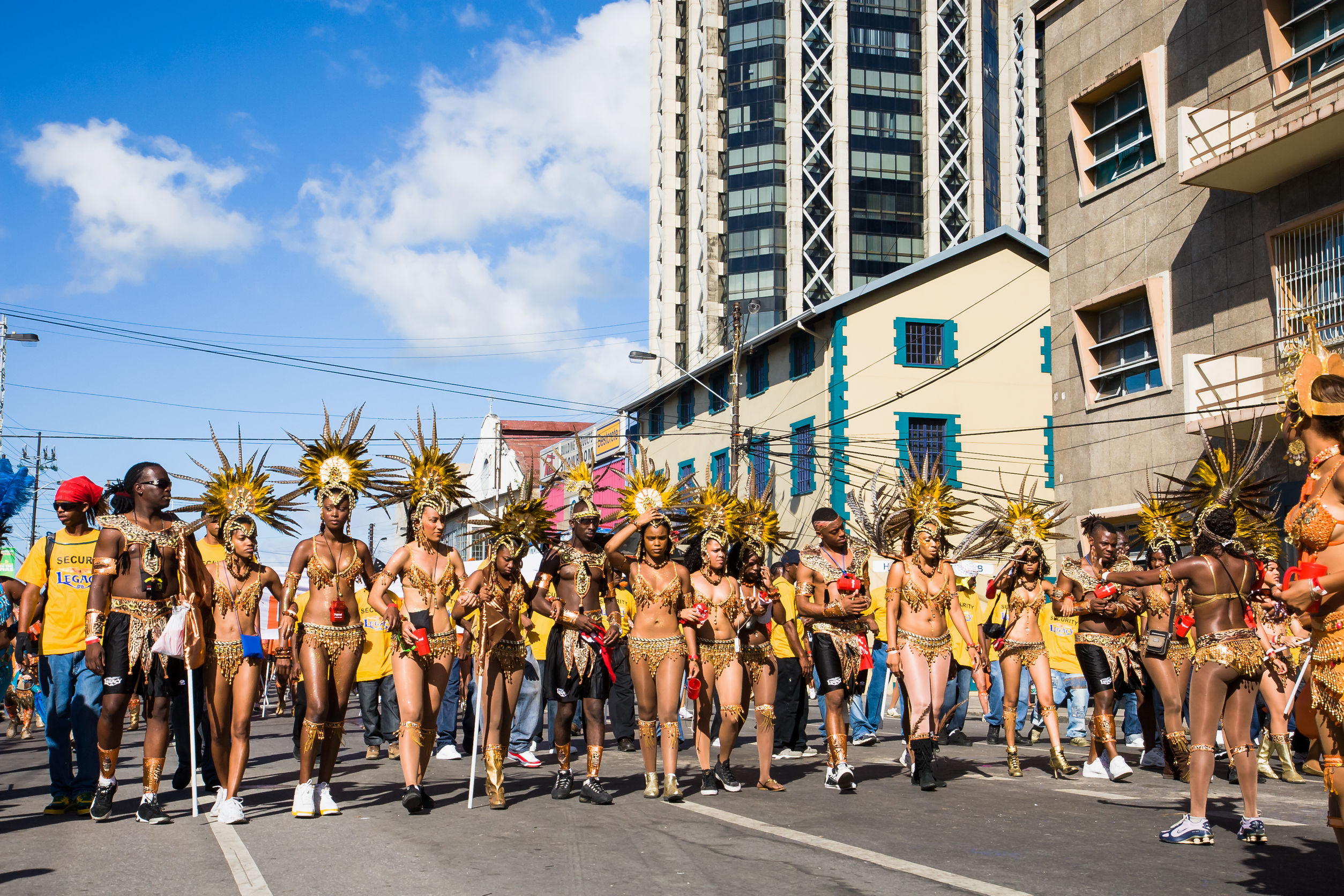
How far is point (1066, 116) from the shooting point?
74.2 feet

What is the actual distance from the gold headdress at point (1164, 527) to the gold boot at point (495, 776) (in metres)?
6.08

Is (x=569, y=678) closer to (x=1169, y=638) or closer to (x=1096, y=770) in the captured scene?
(x=1169, y=638)

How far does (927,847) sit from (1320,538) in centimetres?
295

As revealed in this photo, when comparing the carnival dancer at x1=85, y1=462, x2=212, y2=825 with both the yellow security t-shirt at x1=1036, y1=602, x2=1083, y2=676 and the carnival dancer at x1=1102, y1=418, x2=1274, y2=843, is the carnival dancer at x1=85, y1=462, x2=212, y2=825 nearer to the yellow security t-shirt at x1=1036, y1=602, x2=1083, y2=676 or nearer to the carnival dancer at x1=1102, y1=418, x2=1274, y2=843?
the carnival dancer at x1=1102, y1=418, x2=1274, y2=843

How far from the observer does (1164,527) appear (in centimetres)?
1122

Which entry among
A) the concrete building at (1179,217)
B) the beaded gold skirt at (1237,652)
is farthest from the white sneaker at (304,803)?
the concrete building at (1179,217)

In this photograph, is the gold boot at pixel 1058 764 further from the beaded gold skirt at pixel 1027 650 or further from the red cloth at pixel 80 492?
the red cloth at pixel 80 492

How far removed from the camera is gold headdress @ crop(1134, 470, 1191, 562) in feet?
36.2

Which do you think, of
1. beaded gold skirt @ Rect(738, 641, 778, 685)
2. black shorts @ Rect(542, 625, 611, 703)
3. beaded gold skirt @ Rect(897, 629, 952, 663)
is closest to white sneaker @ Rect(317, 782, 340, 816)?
black shorts @ Rect(542, 625, 611, 703)

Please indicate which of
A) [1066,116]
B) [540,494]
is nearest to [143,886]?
[540,494]

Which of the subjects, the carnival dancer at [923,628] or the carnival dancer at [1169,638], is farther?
the carnival dancer at [923,628]

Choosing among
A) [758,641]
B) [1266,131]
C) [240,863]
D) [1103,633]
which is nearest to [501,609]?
[758,641]

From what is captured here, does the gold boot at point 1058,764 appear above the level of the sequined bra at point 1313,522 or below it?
below

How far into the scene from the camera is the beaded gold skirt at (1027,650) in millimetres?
11242
